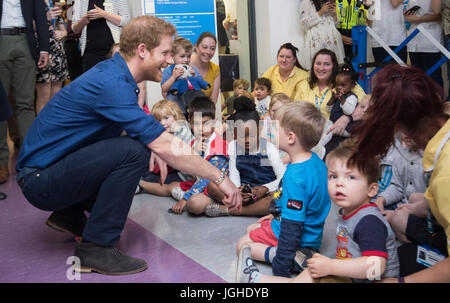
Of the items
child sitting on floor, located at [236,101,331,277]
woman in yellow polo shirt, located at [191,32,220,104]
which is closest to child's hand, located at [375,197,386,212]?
child sitting on floor, located at [236,101,331,277]

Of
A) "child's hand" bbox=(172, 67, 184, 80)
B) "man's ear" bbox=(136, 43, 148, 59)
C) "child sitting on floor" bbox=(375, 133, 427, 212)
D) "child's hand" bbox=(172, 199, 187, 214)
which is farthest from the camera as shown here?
"child's hand" bbox=(172, 67, 184, 80)

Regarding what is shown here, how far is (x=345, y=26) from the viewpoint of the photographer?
4555mm

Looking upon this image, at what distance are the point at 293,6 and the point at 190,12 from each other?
3.94ft

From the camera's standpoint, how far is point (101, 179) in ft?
6.64

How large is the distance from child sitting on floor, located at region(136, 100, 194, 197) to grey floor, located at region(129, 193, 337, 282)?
0.60ft

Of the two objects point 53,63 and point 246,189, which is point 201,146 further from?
point 53,63

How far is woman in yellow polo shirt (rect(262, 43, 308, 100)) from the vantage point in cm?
412

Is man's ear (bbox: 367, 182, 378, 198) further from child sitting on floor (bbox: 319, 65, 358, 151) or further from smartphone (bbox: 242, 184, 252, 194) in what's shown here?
child sitting on floor (bbox: 319, 65, 358, 151)

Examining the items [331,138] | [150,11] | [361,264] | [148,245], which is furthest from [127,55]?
[150,11]

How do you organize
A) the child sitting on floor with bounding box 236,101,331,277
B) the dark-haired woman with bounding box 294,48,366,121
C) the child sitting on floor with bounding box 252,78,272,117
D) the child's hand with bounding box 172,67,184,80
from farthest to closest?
the child sitting on floor with bounding box 252,78,272,117 < the child's hand with bounding box 172,67,184,80 < the dark-haired woman with bounding box 294,48,366,121 < the child sitting on floor with bounding box 236,101,331,277

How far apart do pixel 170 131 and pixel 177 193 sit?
19.9 inches

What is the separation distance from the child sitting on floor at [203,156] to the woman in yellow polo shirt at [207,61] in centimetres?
104

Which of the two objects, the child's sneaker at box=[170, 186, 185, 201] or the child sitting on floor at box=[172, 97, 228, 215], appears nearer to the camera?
the child sitting on floor at box=[172, 97, 228, 215]

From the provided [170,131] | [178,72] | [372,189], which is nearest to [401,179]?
[372,189]
